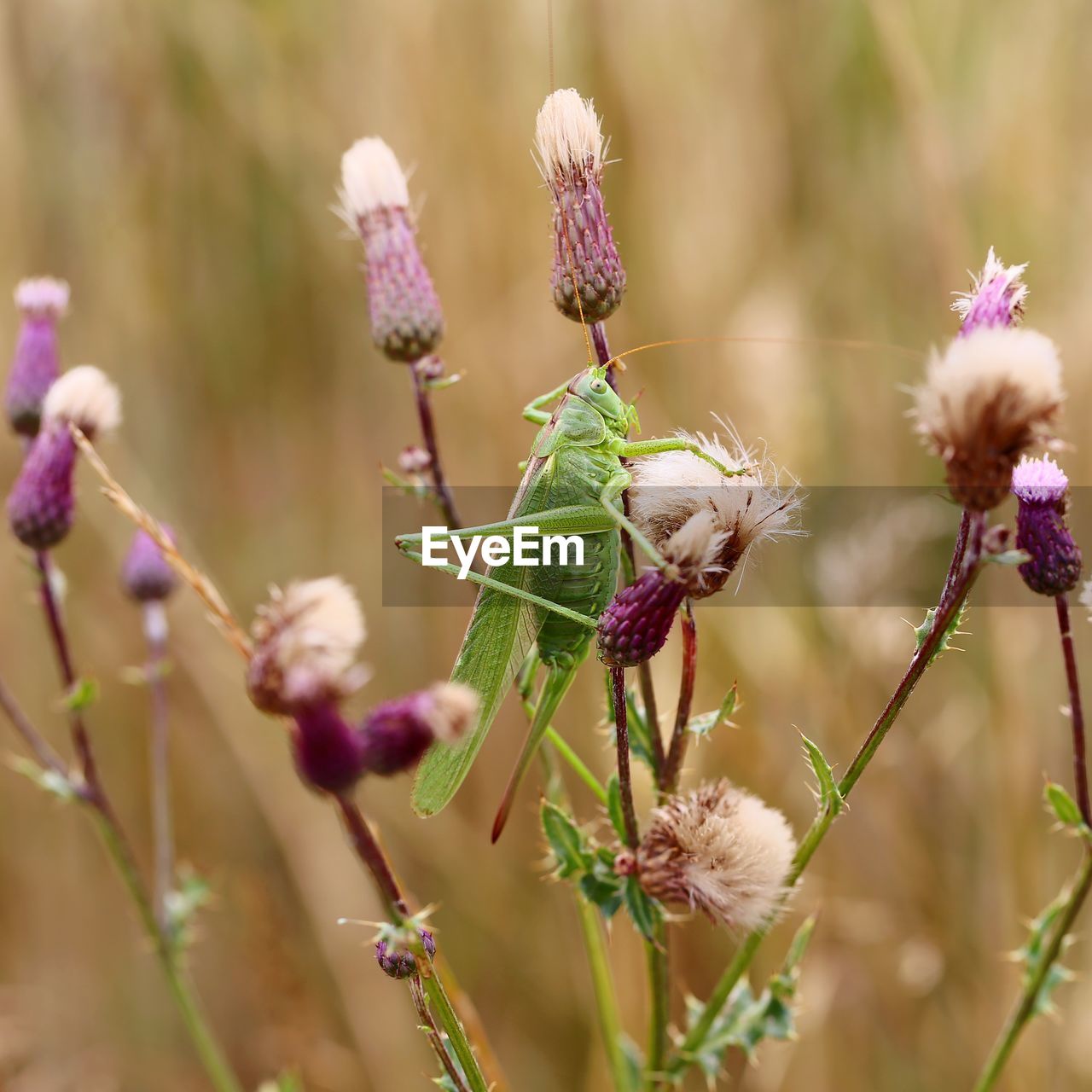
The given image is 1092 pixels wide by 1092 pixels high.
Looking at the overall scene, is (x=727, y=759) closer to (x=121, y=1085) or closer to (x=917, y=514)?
(x=917, y=514)

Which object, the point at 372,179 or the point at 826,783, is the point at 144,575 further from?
the point at 826,783

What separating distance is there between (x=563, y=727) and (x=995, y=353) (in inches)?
74.9


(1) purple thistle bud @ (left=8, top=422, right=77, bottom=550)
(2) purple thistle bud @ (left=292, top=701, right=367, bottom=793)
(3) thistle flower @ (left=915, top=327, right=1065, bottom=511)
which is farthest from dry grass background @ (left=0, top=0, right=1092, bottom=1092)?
(2) purple thistle bud @ (left=292, top=701, right=367, bottom=793)

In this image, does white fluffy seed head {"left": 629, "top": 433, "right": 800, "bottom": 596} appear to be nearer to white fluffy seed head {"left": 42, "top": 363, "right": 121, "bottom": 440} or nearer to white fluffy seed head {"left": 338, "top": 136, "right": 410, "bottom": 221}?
white fluffy seed head {"left": 338, "top": 136, "right": 410, "bottom": 221}

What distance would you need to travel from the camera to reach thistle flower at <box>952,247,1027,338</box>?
41.0 inches

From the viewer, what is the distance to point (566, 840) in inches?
47.4

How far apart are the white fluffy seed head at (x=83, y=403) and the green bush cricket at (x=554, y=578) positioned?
55cm

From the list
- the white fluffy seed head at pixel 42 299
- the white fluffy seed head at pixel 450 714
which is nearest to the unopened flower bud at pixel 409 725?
the white fluffy seed head at pixel 450 714

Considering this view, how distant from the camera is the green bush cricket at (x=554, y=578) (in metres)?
1.42

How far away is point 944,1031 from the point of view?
2408mm

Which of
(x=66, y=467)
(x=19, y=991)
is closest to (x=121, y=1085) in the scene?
(x=19, y=991)

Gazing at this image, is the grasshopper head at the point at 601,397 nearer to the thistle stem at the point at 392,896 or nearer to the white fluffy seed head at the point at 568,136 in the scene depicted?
the white fluffy seed head at the point at 568,136

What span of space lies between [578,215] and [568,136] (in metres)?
0.10

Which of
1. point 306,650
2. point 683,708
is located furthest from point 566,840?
point 306,650
